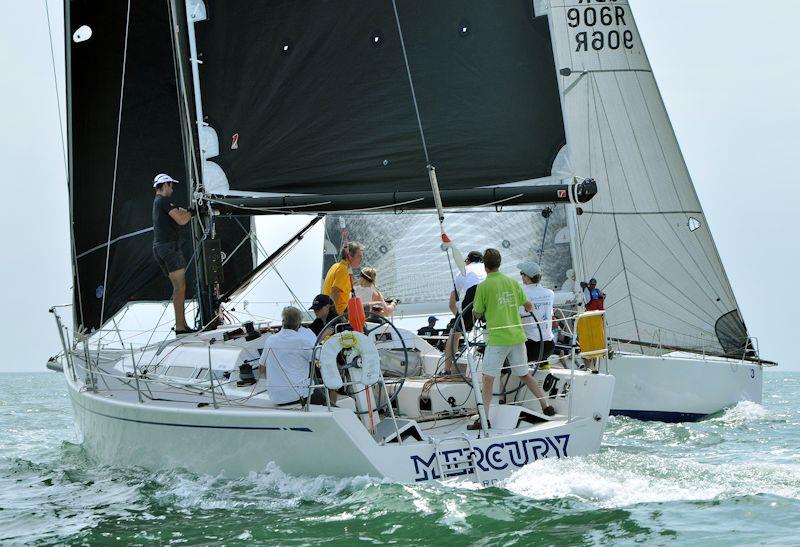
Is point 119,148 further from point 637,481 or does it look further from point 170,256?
point 637,481

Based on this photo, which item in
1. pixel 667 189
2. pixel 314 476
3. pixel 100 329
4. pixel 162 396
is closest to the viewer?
pixel 314 476

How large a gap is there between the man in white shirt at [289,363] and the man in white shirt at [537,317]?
1769 millimetres

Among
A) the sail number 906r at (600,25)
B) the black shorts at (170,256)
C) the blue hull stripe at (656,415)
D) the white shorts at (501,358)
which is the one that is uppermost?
the sail number 906r at (600,25)

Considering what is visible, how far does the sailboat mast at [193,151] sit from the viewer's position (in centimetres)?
993

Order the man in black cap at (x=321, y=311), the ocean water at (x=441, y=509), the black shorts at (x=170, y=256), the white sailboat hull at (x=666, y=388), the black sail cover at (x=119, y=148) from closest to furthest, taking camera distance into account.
A: the ocean water at (x=441, y=509)
the man in black cap at (x=321, y=311)
the black shorts at (x=170, y=256)
the black sail cover at (x=119, y=148)
the white sailboat hull at (x=666, y=388)

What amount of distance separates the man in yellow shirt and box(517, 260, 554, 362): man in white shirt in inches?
53.7

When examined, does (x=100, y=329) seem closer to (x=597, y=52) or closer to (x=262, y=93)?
(x=262, y=93)

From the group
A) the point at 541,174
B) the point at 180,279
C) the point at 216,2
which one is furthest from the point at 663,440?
the point at 216,2

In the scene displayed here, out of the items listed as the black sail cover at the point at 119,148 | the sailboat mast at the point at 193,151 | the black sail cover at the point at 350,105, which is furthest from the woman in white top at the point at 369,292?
the black sail cover at the point at 119,148

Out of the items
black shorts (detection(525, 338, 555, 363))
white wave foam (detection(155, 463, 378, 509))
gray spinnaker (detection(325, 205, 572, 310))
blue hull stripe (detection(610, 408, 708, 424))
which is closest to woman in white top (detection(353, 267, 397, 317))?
black shorts (detection(525, 338, 555, 363))

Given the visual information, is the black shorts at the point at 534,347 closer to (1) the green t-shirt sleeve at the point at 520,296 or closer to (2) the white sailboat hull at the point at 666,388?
(1) the green t-shirt sleeve at the point at 520,296

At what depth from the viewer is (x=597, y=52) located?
17.2 metres

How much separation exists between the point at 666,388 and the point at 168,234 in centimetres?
759

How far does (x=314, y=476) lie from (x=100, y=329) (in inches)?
191
